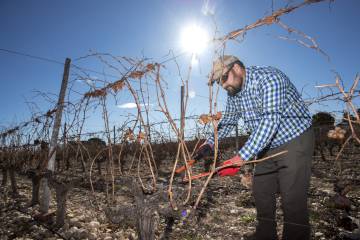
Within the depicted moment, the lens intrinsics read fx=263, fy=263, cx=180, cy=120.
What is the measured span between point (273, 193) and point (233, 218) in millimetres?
1913

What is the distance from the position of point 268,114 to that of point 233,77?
1.75 ft

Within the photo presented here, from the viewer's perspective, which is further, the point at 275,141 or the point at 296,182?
the point at 275,141

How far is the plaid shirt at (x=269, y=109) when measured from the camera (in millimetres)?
1743

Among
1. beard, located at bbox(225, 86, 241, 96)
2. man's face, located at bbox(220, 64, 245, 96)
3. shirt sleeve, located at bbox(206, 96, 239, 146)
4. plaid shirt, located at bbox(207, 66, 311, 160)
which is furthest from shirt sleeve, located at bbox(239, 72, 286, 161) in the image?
shirt sleeve, located at bbox(206, 96, 239, 146)

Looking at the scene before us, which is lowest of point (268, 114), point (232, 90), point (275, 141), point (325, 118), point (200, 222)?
point (200, 222)

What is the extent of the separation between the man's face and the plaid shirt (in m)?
0.05

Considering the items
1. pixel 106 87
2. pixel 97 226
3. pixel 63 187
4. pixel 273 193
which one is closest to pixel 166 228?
pixel 97 226

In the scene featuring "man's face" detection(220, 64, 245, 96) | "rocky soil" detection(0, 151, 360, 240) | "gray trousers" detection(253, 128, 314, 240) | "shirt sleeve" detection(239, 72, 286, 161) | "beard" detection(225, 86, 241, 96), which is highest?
"man's face" detection(220, 64, 245, 96)

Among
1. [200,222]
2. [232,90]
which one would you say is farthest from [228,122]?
[200,222]

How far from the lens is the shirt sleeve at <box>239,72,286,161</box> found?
5.59 ft

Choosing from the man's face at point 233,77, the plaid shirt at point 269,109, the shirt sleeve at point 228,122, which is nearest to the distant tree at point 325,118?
the plaid shirt at point 269,109

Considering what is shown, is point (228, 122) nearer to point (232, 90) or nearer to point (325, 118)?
point (232, 90)

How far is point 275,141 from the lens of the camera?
211 centimetres

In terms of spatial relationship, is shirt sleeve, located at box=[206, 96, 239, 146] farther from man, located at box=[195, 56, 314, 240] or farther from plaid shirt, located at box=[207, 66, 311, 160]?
man, located at box=[195, 56, 314, 240]
